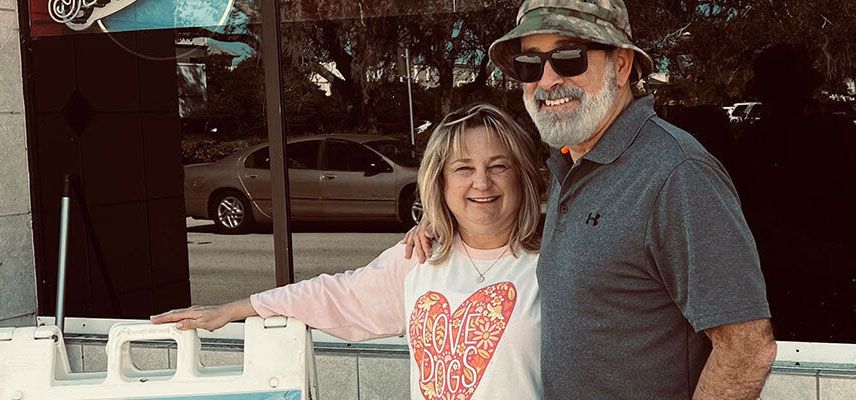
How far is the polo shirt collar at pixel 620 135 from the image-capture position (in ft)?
5.92

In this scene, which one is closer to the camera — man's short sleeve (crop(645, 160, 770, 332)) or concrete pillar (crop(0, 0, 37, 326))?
man's short sleeve (crop(645, 160, 770, 332))

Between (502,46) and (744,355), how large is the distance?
0.80 metres

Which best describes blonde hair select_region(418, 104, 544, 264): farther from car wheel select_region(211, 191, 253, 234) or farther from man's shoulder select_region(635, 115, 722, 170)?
car wheel select_region(211, 191, 253, 234)

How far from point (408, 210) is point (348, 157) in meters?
0.40

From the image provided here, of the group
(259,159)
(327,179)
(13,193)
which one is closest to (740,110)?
(327,179)

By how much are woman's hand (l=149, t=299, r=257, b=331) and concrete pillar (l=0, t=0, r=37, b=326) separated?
268 centimetres

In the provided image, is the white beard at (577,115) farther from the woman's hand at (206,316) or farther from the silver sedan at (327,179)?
the silver sedan at (327,179)

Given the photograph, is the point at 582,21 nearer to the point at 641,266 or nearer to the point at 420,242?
the point at 641,266

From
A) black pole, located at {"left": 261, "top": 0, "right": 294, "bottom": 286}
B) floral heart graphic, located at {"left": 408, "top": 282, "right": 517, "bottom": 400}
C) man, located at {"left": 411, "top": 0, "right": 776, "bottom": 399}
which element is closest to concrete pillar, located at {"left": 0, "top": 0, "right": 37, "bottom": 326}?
black pole, located at {"left": 261, "top": 0, "right": 294, "bottom": 286}

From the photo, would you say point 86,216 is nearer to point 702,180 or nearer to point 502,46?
point 502,46

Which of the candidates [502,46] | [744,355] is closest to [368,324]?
[502,46]

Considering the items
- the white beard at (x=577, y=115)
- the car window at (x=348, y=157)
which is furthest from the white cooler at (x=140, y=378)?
the car window at (x=348, y=157)

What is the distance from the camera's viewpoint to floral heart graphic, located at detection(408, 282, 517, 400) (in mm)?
2066

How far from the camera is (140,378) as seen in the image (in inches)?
88.3
